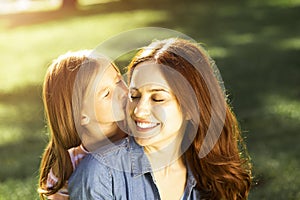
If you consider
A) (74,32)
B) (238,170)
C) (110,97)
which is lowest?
(74,32)

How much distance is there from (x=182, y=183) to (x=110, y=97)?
48cm

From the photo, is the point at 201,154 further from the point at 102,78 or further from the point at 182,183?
the point at 102,78

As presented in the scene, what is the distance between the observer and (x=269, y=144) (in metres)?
5.67

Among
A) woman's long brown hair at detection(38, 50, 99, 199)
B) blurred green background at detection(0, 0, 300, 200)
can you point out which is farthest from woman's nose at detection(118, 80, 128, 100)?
blurred green background at detection(0, 0, 300, 200)

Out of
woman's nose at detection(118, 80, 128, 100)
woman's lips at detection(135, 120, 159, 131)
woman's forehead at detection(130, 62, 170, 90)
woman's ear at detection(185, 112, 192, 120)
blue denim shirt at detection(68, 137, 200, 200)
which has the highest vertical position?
woman's forehead at detection(130, 62, 170, 90)

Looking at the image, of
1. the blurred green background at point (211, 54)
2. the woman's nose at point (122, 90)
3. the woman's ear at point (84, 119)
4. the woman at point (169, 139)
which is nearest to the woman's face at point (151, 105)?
the woman at point (169, 139)

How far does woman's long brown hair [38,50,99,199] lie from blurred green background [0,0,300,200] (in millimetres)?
1386

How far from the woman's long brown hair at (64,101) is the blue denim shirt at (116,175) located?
21 centimetres

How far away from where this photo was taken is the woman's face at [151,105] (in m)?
3.33

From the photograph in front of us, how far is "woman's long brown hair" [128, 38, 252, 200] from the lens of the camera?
11.1 feet

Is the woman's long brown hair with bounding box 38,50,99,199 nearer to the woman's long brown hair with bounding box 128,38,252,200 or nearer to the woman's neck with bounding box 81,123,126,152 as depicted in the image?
the woman's neck with bounding box 81,123,126,152

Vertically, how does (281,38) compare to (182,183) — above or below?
below

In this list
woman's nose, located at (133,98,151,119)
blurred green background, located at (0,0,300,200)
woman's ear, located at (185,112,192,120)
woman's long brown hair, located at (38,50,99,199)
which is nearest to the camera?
woman's nose, located at (133,98,151,119)

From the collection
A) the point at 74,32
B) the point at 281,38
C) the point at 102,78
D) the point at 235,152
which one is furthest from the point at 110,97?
the point at 74,32
